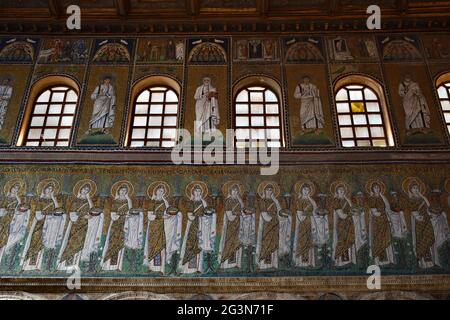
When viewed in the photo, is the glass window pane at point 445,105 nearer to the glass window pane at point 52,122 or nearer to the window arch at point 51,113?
the window arch at point 51,113

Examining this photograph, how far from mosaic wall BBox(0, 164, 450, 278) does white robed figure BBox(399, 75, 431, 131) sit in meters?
0.99

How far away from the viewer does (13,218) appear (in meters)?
9.54

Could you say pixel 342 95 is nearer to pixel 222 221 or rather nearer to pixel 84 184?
pixel 222 221

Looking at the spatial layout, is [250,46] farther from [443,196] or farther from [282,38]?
[443,196]

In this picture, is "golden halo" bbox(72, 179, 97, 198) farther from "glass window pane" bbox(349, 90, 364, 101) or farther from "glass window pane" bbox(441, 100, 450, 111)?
"glass window pane" bbox(441, 100, 450, 111)

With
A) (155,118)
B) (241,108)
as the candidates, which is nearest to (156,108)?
(155,118)

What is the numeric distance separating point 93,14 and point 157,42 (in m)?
1.50

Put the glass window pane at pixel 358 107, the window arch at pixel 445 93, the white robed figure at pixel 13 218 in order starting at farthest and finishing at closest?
1. the glass window pane at pixel 358 107
2. the window arch at pixel 445 93
3. the white robed figure at pixel 13 218

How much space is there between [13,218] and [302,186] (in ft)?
15.8

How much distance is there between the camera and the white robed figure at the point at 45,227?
9141 mm

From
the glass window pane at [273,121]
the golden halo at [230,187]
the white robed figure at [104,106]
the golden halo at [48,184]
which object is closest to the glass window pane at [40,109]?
the white robed figure at [104,106]

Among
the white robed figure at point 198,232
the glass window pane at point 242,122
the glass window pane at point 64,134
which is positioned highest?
the glass window pane at point 242,122

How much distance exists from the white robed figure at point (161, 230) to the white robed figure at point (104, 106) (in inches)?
66.8

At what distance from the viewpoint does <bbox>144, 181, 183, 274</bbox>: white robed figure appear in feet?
30.0
